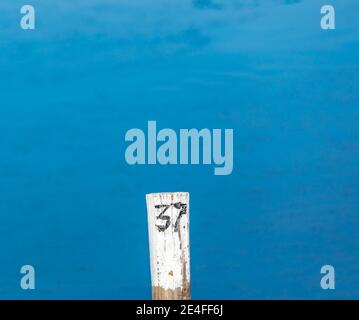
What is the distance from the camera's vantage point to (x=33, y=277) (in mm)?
3801

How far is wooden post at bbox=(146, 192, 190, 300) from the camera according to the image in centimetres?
276

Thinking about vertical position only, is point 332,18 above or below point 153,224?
above

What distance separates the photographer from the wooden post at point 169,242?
2758 millimetres

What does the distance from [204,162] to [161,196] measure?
1104 millimetres

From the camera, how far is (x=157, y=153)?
3822mm

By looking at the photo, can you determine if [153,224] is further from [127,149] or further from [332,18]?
[332,18]

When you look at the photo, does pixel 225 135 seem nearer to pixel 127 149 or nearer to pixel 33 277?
pixel 127 149

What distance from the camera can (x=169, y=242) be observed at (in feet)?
9.12
